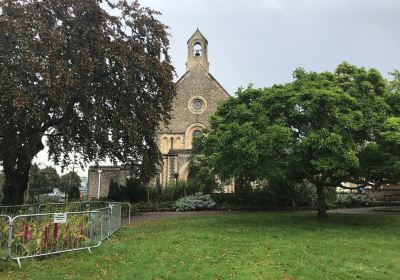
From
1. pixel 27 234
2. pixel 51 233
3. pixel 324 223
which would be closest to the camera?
pixel 27 234

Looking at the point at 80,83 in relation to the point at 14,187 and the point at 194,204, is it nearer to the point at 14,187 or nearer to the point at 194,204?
the point at 14,187

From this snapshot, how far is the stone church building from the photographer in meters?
35.9

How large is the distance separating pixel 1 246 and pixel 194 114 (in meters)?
29.2

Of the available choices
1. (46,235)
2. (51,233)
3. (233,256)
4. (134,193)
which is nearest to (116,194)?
(134,193)

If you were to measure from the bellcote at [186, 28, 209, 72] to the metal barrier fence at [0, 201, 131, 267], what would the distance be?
99.1ft

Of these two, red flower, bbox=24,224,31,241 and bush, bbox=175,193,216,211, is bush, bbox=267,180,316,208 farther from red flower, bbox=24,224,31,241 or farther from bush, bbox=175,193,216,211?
red flower, bbox=24,224,31,241

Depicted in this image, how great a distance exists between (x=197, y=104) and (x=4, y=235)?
29609mm

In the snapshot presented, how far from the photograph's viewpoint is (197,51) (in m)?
40.1

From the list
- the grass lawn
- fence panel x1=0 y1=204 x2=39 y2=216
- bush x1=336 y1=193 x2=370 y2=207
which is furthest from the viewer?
bush x1=336 y1=193 x2=370 y2=207

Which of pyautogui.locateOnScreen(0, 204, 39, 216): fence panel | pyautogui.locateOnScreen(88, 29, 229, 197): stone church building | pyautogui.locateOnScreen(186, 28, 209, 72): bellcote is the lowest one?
pyautogui.locateOnScreen(0, 204, 39, 216): fence panel

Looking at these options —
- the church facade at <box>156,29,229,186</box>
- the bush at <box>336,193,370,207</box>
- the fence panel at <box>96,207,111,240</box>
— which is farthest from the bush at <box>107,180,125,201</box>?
the fence panel at <box>96,207,111,240</box>

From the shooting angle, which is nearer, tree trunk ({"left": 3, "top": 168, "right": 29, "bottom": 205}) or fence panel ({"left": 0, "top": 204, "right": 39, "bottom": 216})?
fence panel ({"left": 0, "top": 204, "right": 39, "bottom": 216})

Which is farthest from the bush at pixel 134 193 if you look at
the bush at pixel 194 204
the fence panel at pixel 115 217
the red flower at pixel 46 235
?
the red flower at pixel 46 235

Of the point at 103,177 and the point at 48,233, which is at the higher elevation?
the point at 103,177
